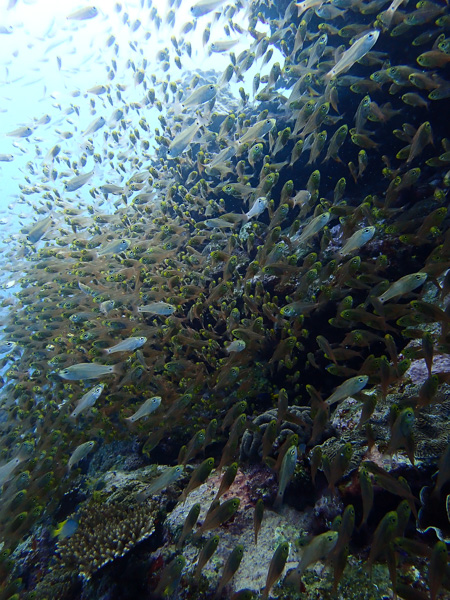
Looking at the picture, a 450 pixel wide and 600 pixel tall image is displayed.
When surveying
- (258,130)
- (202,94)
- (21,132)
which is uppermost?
(21,132)

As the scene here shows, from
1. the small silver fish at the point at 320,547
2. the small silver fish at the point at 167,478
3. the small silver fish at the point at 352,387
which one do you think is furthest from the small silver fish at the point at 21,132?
the small silver fish at the point at 320,547

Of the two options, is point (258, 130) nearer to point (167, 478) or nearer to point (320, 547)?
point (167, 478)

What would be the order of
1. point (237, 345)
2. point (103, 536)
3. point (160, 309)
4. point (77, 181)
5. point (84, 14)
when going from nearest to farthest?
point (103, 536) → point (237, 345) → point (160, 309) → point (77, 181) → point (84, 14)

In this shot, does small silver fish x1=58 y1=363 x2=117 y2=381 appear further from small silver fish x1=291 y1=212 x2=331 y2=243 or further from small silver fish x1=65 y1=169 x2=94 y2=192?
small silver fish x1=65 y1=169 x2=94 y2=192

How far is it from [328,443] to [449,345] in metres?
1.75

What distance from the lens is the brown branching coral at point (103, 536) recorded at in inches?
150

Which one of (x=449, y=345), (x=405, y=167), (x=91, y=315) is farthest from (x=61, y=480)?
(x=405, y=167)

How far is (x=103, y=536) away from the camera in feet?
13.0

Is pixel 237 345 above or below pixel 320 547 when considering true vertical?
above

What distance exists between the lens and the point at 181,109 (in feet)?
43.7

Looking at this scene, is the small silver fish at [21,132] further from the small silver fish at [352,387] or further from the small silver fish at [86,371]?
the small silver fish at [352,387]

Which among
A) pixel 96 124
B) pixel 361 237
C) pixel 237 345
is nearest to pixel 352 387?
A: pixel 237 345

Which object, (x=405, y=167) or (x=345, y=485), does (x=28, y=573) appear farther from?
(x=405, y=167)

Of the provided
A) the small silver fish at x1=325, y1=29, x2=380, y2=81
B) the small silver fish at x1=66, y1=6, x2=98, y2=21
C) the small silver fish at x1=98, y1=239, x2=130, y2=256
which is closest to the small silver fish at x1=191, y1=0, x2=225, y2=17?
the small silver fish at x1=66, y1=6, x2=98, y2=21
